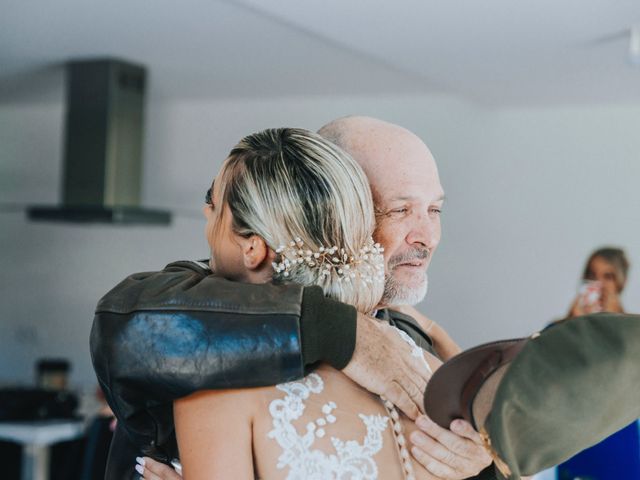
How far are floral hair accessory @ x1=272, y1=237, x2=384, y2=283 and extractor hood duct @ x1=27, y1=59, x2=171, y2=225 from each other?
434cm

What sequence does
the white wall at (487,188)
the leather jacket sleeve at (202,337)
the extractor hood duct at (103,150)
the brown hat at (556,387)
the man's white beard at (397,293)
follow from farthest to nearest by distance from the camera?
the white wall at (487,188) < the extractor hood duct at (103,150) < the man's white beard at (397,293) < the leather jacket sleeve at (202,337) < the brown hat at (556,387)

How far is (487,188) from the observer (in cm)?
581

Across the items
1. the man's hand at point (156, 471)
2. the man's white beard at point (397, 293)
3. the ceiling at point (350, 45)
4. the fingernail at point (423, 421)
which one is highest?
the ceiling at point (350, 45)

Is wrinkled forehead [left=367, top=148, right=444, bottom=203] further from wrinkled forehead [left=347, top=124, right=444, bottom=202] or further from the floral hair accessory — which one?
the floral hair accessory

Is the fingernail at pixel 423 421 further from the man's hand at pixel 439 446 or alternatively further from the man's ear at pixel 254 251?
the man's ear at pixel 254 251

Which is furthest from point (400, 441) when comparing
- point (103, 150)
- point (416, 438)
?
point (103, 150)

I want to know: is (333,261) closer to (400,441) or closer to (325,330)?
(325,330)

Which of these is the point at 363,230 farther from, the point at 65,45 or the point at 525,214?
the point at 525,214

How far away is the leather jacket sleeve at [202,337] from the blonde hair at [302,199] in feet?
0.22

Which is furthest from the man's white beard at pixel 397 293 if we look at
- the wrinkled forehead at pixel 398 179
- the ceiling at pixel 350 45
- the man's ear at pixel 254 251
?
the ceiling at pixel 350 45

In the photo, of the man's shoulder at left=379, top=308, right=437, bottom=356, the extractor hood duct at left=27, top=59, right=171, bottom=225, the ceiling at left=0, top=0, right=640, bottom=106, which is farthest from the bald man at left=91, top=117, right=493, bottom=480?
the extractor hood duct at left=27, top=59, right=171, bottom=225

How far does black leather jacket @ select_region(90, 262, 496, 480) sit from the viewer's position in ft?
3.39

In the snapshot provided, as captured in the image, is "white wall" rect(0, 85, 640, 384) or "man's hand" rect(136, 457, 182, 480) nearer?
"man's hand" rect(136, 457, 182, 480)

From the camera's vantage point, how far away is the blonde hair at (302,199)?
3.63 ft
